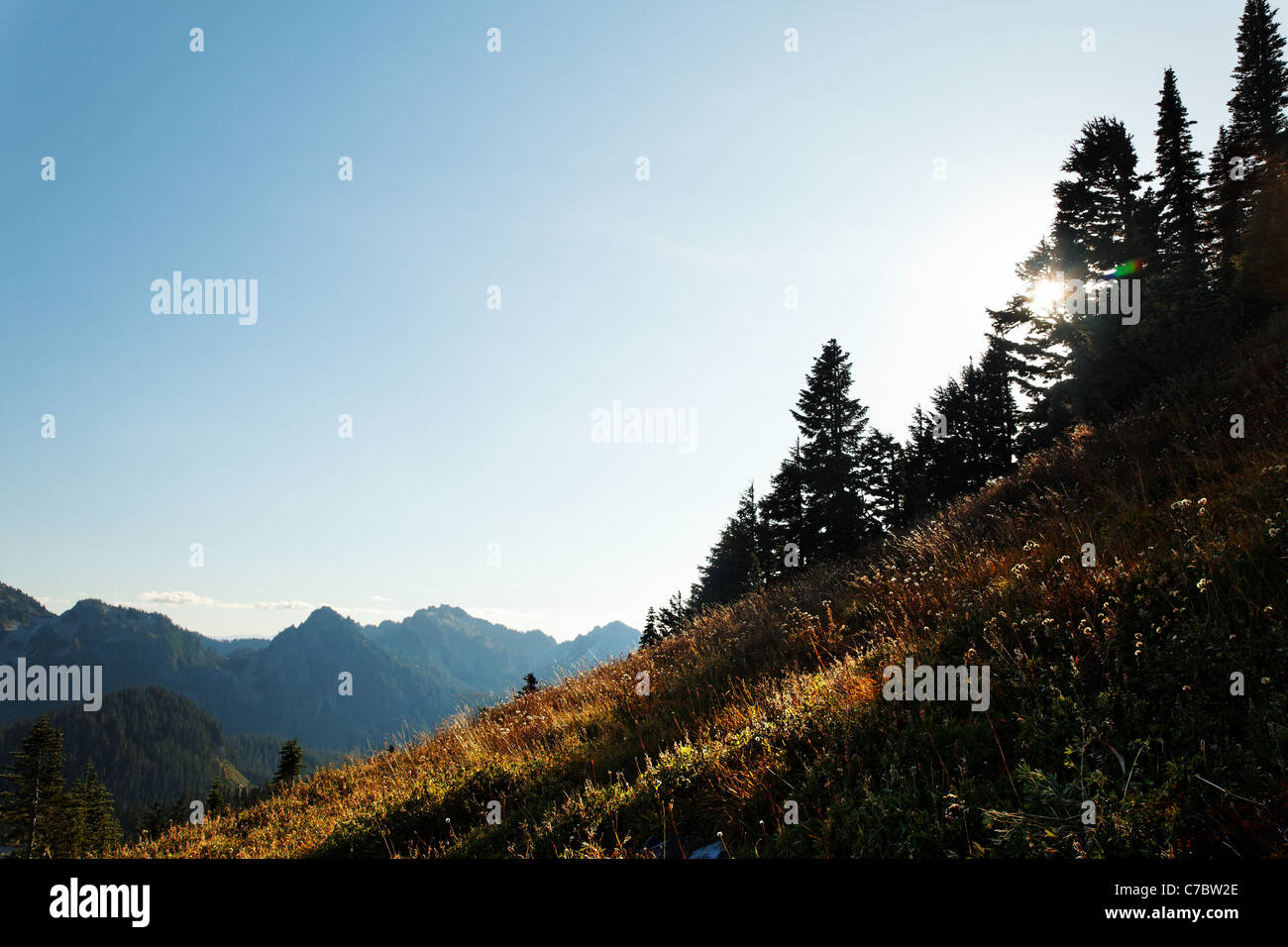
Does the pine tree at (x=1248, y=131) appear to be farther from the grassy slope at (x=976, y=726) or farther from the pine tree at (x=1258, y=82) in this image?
the grassy slope at (x=976, y=726)

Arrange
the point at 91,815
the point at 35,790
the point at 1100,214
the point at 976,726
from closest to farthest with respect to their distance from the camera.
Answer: the point at 976,726 → the point at 1100,214 → the point at 35,790 → the point at 91,815

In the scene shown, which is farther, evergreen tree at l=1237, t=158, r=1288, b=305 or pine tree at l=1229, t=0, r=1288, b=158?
pine tree at l=1229, t=0, r=1288, b=158

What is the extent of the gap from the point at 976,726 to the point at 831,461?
27.5m

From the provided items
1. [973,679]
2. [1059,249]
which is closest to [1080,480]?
[973,679]

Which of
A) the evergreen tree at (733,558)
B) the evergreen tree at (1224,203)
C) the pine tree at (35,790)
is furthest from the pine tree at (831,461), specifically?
the pine tree at (35,790)

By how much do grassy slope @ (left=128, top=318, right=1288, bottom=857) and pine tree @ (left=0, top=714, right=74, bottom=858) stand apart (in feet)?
144

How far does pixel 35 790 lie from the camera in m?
37.6

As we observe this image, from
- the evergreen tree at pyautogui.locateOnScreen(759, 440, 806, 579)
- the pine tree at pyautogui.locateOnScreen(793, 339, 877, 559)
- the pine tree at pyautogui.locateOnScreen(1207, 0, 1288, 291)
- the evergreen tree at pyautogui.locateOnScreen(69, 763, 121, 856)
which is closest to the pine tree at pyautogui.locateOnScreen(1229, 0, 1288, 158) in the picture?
the pine tree at pyautogui.locateOnScreen(1207, 0, 1288, 291)

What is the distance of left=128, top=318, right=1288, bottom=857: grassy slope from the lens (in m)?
3.08

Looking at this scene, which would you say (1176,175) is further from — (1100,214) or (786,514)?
(786,514)

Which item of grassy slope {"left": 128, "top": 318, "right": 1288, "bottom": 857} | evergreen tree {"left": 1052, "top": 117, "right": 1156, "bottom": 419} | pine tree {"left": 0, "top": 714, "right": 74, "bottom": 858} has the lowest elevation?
pine tree {"left": 0, "top": 714, "right": 74, "bottom": 858}

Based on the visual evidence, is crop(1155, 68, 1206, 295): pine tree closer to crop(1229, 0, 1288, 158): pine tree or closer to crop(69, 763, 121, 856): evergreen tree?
crop(1229, 0, 1288, 158): pine tree

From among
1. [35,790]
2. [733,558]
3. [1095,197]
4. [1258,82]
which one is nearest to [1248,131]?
[1258,82]
